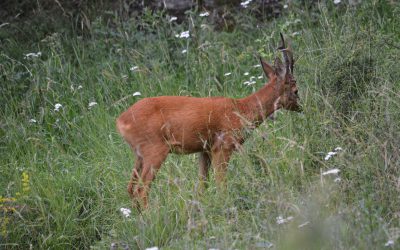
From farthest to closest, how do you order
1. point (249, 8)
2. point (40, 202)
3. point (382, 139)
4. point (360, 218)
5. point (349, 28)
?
point (249, 8)
point (349, 28)
point (40, 202)
point (382, 139)
point (360, 218)

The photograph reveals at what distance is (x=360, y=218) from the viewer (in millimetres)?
5180

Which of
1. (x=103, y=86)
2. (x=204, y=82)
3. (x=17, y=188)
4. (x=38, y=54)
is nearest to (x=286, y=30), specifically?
(x=204, y=82)

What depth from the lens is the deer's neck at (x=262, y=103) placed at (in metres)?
7.52

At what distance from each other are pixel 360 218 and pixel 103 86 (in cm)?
476

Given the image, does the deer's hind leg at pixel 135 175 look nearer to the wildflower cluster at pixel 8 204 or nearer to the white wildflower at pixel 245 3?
the wildflower cluster at pixel 8 204

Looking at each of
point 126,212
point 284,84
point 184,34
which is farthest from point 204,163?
point 184,34

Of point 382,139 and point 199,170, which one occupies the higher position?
point 382,139

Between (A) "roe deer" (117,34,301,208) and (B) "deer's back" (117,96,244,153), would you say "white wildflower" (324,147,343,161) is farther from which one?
(B) "deer's back" (117,96,244,153)

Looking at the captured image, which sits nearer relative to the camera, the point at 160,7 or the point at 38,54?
the point at 38,54

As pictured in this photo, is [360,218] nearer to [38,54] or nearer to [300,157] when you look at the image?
[300,157]

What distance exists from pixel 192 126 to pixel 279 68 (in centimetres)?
95

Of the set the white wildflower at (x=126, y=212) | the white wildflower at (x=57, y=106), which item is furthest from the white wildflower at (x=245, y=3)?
the white wildflower at (x=126, y=212)

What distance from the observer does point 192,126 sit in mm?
7211

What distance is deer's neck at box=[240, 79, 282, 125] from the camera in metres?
7.52
